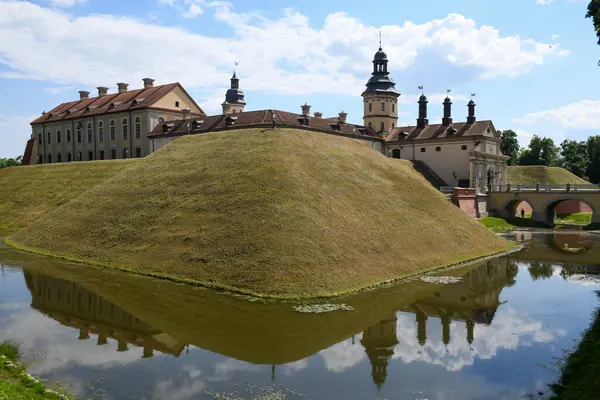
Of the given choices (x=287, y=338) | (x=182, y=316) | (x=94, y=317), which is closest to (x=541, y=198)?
(x=287, y=338)

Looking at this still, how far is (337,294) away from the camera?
2653cm

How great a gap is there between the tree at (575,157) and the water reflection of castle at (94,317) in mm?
120922

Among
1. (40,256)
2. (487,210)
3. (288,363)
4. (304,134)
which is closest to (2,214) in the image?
(40,256)

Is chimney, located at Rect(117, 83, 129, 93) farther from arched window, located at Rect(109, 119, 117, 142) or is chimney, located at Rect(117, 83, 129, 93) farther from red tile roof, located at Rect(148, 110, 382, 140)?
red tile roof, located at Rect(148, 110, 382, 140)

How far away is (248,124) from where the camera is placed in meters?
64.9

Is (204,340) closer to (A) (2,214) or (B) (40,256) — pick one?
(B) (40,256)

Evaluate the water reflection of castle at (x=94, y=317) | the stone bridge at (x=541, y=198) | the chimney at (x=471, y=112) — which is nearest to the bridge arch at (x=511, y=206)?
the stone bridge at (x=541, y=198)

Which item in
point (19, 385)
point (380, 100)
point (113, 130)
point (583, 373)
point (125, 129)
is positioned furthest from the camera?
point (380, 100)

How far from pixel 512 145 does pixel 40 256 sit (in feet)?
418

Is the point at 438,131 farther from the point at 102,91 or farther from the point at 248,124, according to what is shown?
the point at 102,91

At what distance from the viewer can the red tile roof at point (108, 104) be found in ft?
247

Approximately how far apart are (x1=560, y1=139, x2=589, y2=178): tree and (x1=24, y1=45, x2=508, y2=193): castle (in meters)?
51.8

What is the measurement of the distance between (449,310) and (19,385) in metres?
19.3

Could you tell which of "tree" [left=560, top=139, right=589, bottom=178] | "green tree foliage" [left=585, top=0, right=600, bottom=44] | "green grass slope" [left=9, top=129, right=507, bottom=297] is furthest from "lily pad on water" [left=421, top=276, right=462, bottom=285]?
"tree" [left=560, top=139, right=589, bottom=178]
